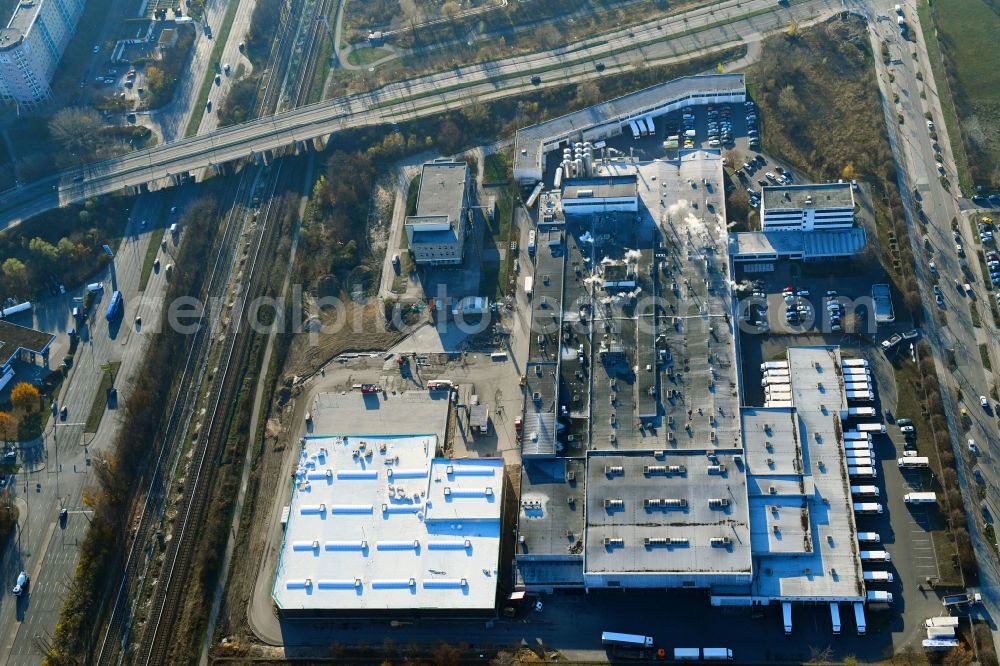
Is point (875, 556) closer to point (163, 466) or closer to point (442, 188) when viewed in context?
point (442, 188)

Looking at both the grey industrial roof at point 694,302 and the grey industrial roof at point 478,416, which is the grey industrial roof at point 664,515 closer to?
the grey industrial roof at point 694,302

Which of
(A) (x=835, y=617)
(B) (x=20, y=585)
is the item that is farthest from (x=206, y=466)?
(A) (x=835, y=617)

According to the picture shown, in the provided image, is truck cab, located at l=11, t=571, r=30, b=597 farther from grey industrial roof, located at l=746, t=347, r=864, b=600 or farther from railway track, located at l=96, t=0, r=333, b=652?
grey industrial roof, located at l=746, t=347, r=864, b=600

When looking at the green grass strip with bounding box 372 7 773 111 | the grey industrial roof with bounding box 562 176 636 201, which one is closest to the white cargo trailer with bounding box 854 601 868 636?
the grey industrial roof with bounding box 562 176 636 201

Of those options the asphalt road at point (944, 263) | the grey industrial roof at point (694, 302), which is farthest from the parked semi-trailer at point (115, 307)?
the asphalt road at point (944, 263)

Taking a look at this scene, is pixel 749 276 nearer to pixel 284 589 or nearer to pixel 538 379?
pixel 538 379
